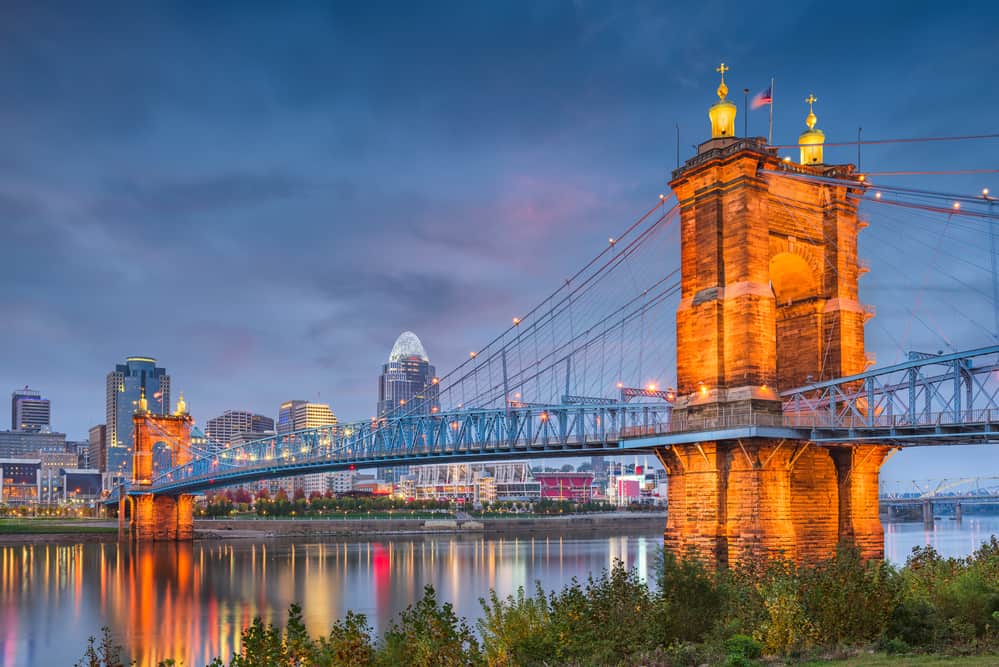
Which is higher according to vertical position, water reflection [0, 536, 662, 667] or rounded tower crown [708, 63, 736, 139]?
rounded tower crown [708, 63, 736, 139]

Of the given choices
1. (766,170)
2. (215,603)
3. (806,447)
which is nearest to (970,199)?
(766,170)

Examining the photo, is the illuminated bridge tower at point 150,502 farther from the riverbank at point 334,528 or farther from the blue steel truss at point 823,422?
the blue steel truss at point 823,422

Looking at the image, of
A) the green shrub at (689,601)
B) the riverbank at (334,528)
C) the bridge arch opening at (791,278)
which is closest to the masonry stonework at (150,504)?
the riverbank at (334,528)

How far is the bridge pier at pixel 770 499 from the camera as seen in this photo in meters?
34.2

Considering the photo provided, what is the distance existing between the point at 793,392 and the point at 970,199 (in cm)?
959

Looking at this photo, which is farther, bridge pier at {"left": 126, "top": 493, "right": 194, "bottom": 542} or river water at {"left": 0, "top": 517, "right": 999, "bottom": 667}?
bridge pier at {"left": 126, "top": 493, "right": 194, "bottom": 542}

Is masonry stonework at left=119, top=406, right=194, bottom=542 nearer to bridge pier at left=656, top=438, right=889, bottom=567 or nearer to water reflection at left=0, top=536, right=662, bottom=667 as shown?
water reflection at left=0, top=536, right=662, bottom=667

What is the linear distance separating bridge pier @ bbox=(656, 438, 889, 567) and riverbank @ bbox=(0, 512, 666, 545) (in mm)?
77648

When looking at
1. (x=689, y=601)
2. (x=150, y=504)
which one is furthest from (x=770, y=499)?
(x=150, y=504)

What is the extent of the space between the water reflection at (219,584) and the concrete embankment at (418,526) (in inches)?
633

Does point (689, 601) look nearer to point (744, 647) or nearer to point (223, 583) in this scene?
point (744, 647)

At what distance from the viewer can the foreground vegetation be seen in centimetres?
1595

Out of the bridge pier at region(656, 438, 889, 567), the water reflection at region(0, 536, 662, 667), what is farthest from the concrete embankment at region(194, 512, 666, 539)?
the bridge pier at region(656, 438, 889, 567)

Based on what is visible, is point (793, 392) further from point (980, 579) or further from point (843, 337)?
point (980, 579)
